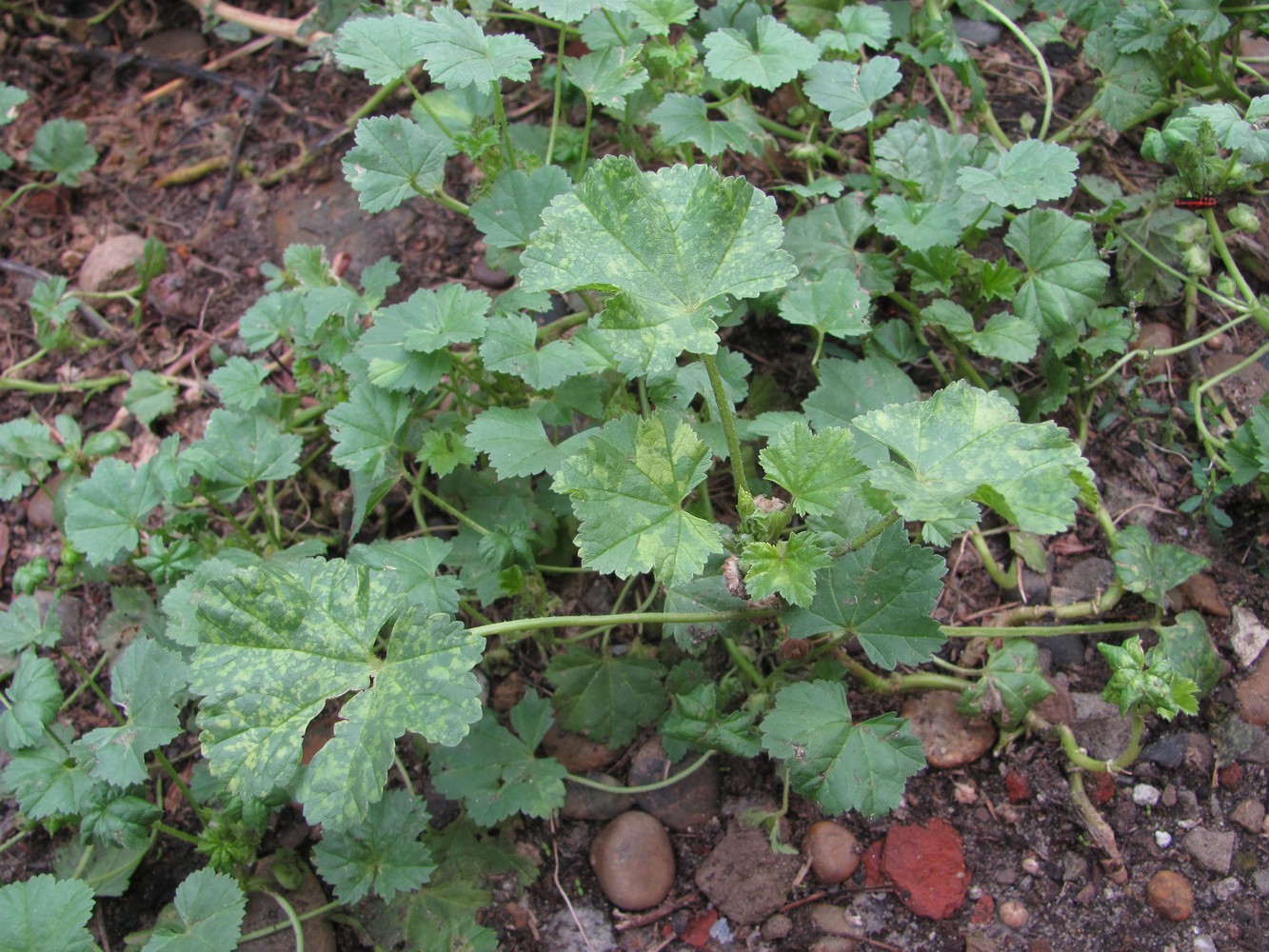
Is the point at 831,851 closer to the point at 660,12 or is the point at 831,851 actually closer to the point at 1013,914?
the point at 1013,914

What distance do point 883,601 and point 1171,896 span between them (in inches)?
38.5

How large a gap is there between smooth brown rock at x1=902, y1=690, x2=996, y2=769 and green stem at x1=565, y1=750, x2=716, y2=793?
53cm

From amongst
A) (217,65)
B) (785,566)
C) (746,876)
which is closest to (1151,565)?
(785,566)

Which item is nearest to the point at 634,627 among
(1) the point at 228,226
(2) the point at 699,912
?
(2) the point at 699,912

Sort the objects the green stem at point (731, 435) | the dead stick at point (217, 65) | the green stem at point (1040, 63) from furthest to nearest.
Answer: the dead stick at point (217, 65)
the green stem at point (1040, 63)
the green stem at point (731, 435)

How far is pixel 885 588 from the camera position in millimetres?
2096

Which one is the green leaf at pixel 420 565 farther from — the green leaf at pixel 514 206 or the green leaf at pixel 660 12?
the green leaf at pixel 660 12

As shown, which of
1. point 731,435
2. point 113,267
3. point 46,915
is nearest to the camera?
point 731,435

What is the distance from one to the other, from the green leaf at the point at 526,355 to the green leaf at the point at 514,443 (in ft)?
0.33

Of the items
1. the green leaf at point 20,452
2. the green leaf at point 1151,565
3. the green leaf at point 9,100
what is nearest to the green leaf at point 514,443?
the green leaf at point 1151,565

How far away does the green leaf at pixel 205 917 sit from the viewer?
7.07 ft

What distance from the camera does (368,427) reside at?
8.11 ft

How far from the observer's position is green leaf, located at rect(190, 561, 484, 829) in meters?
1.81

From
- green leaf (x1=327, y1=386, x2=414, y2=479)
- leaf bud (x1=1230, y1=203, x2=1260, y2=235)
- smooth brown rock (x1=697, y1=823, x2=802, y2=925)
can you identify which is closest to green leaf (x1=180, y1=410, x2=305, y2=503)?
green leaf (x1=327, y1=386, x2=414, y2=479)
